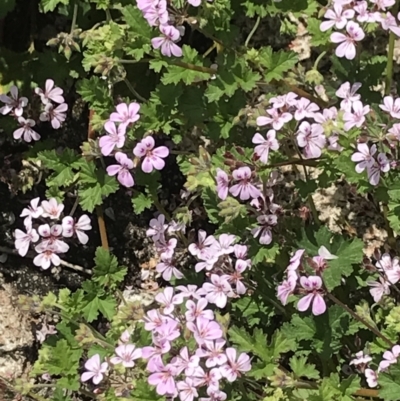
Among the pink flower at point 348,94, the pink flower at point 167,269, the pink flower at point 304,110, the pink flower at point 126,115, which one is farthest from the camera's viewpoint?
the pink flower at point 167,269

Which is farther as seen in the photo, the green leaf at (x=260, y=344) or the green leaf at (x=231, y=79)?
the green leaf at (x=231, y=79)

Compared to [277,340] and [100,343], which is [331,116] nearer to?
[277,340]

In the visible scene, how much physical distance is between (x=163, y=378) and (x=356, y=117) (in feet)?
3.57

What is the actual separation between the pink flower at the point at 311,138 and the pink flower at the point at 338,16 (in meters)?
0.37

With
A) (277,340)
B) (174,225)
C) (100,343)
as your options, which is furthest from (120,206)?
(277,340)

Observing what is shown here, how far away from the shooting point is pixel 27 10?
12.2 ft

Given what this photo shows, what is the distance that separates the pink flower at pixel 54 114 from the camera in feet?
10.9

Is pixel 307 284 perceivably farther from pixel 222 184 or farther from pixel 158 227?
pixel 158 227

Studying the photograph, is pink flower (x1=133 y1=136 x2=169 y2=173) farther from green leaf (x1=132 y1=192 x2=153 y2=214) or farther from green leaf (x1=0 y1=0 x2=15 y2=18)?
green leaf (x1=0 y1=0 x2=15 y2=18)

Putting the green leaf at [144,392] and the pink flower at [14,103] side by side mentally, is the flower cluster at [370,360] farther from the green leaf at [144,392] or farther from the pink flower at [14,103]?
the pink flower at [14,103]

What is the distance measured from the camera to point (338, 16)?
2.71 meters

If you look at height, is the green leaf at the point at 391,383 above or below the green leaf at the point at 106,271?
above

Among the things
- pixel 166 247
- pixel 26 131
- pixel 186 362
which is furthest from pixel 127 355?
pixel 26 131

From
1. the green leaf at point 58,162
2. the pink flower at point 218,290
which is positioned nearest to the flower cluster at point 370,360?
the pink flower at point 218,290
